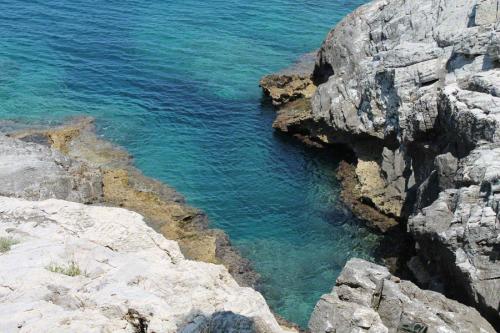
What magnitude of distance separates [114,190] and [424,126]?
2158 cm

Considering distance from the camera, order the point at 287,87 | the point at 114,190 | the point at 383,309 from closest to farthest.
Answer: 1. the point at 383,309
2. the point at 114,190
3. the point at 287,87

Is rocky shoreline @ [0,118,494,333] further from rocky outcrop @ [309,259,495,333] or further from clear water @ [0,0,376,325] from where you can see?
clear water @ [0,0,376,325]

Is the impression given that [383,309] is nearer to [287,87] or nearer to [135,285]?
[135,285]

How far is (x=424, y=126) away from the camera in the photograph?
1500 inches

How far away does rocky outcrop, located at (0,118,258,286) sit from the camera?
37188 mm

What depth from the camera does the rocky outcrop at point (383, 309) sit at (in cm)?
2538

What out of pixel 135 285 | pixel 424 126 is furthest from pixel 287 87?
pixel 135 285

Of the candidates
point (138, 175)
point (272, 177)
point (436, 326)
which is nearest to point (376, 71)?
point (272, 177)

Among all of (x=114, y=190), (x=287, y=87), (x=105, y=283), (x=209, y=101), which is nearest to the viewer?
(x=105, y=283)

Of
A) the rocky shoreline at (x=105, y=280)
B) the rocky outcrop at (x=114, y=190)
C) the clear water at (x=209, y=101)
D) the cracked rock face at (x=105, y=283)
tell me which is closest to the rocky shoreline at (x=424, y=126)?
the clear water at (x=209, y=101)

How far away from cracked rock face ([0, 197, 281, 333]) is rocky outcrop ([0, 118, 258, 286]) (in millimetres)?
12711

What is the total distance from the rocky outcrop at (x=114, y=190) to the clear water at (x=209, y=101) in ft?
3.85

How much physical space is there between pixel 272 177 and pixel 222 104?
46.8ft

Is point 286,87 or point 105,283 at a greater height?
point 286,87
